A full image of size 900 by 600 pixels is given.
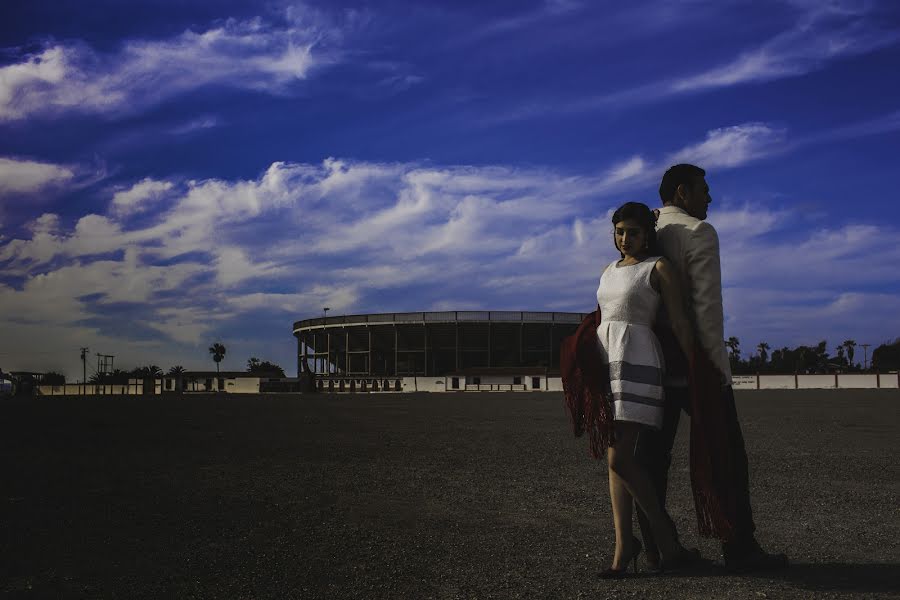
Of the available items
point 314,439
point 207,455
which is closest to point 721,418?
point 207,455

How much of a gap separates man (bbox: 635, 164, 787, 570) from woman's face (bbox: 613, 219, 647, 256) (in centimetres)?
11

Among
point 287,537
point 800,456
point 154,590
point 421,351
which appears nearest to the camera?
point 154,590

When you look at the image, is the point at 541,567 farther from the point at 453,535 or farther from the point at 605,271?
the point at 605,271

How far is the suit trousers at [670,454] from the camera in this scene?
3488 mm

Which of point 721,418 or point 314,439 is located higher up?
point 721,418

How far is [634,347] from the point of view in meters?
3.41

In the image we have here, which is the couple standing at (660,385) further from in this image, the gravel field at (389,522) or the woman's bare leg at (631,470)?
the gravel field at (389,522)

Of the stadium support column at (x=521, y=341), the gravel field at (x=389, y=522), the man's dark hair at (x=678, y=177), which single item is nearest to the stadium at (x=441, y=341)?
the stadium support column at (x=521, y=341)

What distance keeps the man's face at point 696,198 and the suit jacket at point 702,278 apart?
15cm

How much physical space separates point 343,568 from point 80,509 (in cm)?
264

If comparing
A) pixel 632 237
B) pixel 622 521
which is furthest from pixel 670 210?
pixel 622 521

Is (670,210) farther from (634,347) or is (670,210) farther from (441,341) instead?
(441,341)

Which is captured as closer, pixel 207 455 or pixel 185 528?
pixel 185 528

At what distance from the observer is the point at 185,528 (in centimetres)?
478
